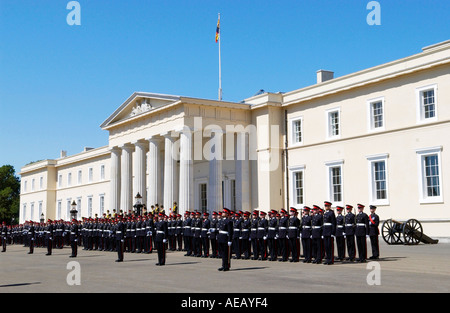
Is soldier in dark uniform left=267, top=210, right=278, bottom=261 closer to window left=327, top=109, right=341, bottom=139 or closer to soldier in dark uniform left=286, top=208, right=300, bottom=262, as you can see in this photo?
soldier in dark uniform left=286, top=208, right=300, bottom=262

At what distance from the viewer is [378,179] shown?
28906 millimetres

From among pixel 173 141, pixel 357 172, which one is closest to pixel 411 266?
pixel 357 172

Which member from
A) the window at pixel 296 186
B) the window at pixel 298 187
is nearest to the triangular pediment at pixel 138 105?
the window at pixel 296 186

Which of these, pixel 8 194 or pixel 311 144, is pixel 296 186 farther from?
pixel 8 194

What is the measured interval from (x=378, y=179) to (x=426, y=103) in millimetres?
4654

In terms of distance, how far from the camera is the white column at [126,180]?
4175cm

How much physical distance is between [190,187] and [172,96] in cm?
588

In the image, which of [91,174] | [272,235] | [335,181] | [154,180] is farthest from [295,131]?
[91,174]

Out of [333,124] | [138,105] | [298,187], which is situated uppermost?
[138,105]

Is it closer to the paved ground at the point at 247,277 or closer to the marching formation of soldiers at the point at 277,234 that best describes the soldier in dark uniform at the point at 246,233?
the marching formation of soldiers at the point at 277,234

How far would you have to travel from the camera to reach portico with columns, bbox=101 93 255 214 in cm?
3475

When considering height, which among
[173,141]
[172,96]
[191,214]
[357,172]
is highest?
[172,96]

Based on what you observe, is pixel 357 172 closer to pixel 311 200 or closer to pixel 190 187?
pixel 311 200
